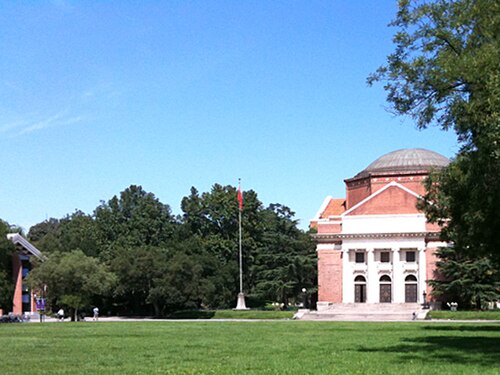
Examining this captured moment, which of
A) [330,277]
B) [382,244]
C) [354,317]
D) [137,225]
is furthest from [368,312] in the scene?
[137,225]

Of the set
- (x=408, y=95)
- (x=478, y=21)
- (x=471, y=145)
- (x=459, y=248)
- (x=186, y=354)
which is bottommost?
(x=186, y=354)

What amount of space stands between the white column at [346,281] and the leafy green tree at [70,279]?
24.6 metres

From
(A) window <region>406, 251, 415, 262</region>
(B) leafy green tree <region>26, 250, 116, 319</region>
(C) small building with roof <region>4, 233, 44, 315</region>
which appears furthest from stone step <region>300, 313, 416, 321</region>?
(C) small building with roof <region>4, 233, 44, 315</region>

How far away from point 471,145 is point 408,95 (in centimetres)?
244

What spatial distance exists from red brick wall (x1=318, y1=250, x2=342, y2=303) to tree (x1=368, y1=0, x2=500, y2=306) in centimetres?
5289

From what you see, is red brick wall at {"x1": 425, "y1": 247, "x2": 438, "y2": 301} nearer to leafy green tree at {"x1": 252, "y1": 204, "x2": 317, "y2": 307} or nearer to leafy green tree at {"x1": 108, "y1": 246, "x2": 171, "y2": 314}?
leafy green tree at {"x1": 252, "y1": 204, "x2": 317, "y2": 307}

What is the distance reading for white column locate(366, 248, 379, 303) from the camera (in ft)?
253

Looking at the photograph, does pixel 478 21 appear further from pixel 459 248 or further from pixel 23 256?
pixel 23 256

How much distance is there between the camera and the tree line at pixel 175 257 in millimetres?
66938

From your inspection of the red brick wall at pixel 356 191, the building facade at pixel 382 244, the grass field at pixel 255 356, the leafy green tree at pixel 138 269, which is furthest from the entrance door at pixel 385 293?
the grass field at pixel 255 356

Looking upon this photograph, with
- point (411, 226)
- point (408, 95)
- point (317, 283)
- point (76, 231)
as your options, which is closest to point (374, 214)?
point (411, 226)

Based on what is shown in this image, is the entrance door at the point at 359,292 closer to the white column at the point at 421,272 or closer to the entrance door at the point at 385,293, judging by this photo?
the entrance door at the point at 385,293

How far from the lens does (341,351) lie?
2344 centimetres

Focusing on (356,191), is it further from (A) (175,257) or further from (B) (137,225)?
(B) (137,225)
